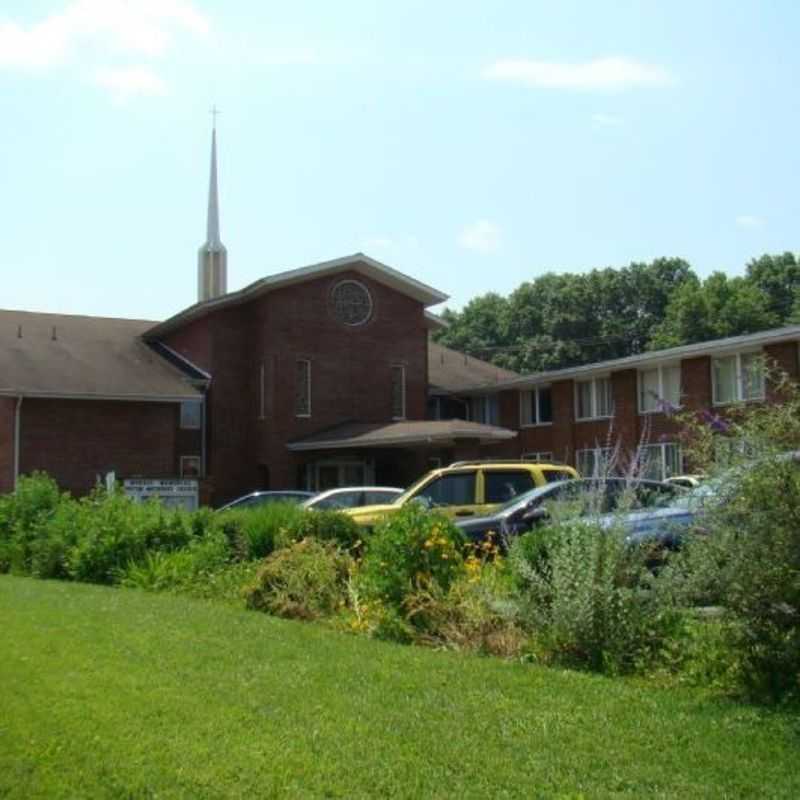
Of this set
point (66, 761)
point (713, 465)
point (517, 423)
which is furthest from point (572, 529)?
point (517, 423)

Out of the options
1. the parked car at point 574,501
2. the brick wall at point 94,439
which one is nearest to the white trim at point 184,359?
the brick wall at point 94,439

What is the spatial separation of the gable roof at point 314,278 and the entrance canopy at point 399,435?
5.03m

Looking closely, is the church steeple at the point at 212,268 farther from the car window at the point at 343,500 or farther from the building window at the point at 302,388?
the car window at the point at 343,500

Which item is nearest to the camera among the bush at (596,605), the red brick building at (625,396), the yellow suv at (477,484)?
the bush at (596,605)

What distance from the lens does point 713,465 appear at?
767 cm

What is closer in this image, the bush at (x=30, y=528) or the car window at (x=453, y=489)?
the bush at (x=30, y=528)

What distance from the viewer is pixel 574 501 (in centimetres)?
1005

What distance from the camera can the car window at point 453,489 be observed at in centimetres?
1817

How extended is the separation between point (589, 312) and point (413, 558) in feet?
218

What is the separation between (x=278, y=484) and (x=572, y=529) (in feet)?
95.3

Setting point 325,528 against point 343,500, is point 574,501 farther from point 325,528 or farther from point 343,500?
point 343,500

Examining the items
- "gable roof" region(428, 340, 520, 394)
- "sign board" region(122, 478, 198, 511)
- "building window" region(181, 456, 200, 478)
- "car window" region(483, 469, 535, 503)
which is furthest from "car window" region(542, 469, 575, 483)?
"gable roof" region(428, 340, 520, 394)

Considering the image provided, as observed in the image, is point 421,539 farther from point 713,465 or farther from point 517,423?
point 517,423

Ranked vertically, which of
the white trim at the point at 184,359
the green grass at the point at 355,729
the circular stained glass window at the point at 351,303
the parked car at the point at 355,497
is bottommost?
the green grass at the point at 355,729
